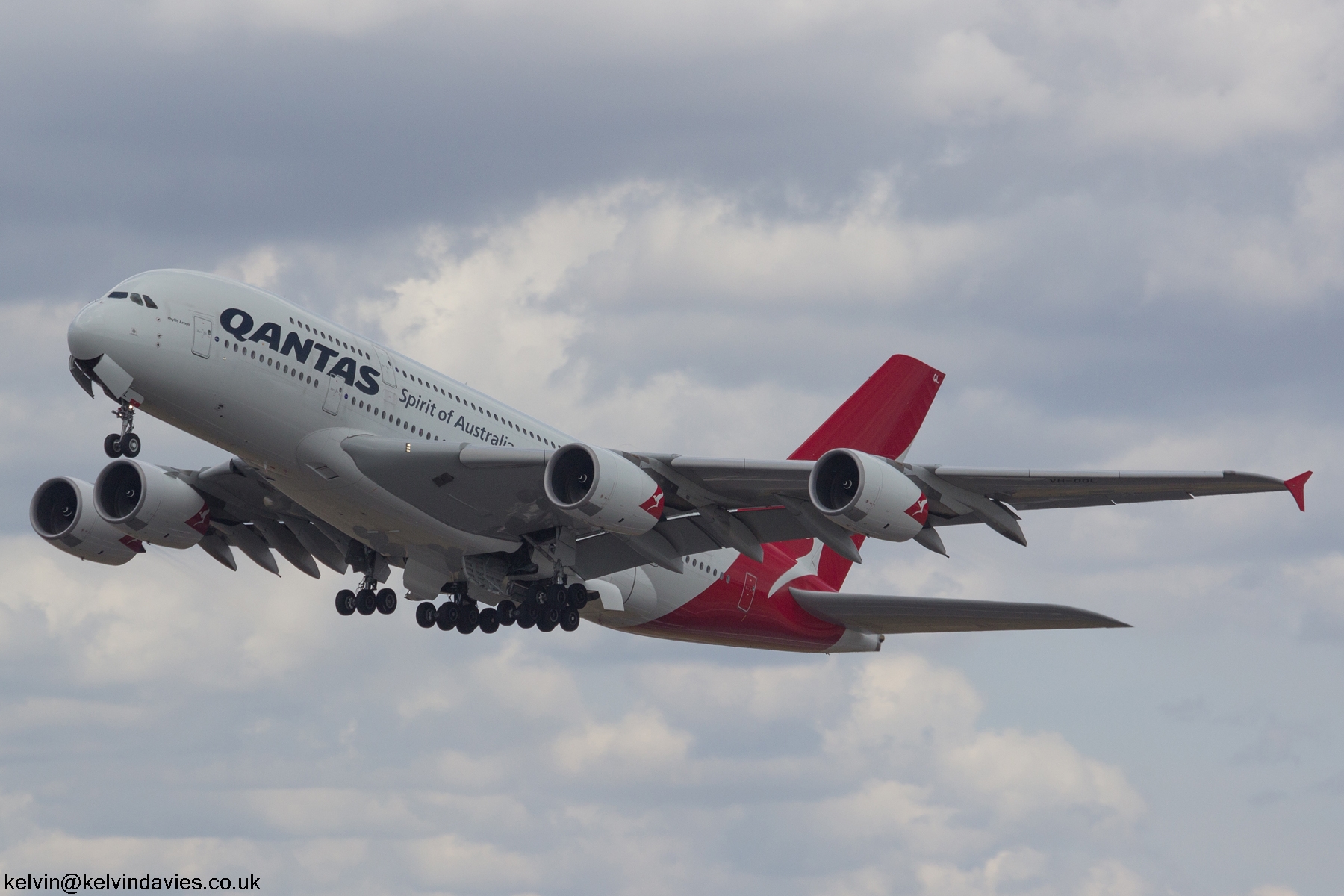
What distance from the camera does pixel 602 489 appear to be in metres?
32.3

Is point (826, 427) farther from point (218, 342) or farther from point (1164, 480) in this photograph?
point (218, 342)

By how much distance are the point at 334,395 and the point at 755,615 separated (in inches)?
541

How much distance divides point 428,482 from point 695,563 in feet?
29.1

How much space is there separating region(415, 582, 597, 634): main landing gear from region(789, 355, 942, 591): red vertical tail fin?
9.64m

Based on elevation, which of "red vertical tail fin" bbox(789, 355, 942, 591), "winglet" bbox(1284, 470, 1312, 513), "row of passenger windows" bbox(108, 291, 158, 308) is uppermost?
"red vertical tail fin" bbox(789, 355, 942, 591)

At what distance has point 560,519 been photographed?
118 ft

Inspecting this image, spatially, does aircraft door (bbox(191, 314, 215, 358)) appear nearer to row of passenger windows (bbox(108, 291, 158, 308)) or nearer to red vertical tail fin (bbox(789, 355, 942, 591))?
row of passenger windows (bbox(108, 291, 158, 308))

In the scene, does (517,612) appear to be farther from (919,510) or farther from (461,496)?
(919,510)

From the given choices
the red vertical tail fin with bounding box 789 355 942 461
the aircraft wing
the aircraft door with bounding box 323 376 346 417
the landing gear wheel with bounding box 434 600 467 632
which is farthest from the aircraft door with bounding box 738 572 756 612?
the aircraft door with bounding box 323 376 346 417

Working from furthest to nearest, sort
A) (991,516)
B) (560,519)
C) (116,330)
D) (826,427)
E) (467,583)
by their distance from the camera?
(826,427), (467,583), (560,519), (991,516), (116,330)

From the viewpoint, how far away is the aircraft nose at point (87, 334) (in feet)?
101

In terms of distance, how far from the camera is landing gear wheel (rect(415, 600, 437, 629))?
132ft

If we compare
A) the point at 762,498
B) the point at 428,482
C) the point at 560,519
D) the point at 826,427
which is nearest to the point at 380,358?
the point at 428,482

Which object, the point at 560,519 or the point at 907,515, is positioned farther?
the point at 560,519
